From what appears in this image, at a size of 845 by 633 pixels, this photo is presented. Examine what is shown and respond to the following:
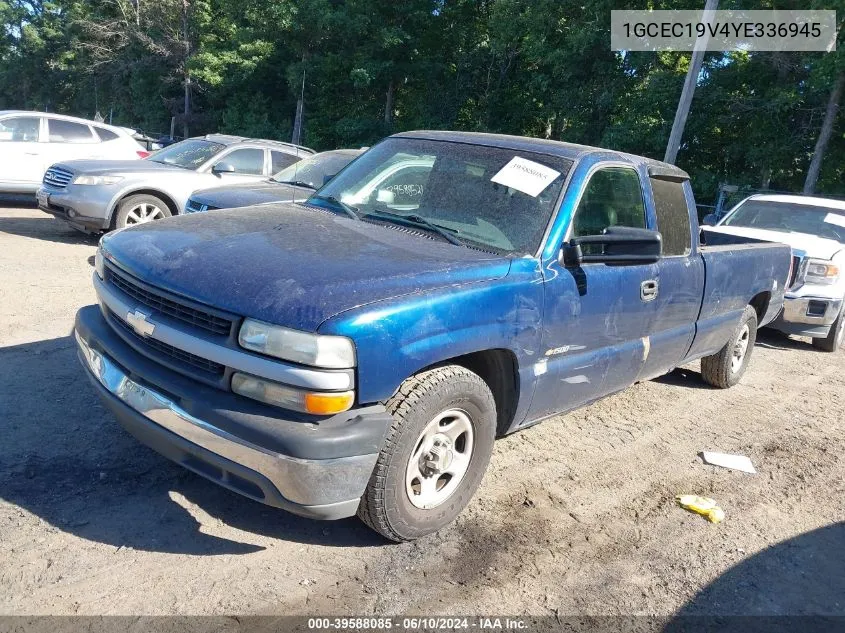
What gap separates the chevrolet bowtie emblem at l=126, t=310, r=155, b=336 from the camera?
3.07m

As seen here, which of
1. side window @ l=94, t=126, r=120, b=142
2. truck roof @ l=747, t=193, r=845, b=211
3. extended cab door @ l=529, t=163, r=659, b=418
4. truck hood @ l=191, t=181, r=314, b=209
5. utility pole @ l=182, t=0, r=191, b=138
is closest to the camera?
extended cab door @ l=529, t=163, r=659, b=418

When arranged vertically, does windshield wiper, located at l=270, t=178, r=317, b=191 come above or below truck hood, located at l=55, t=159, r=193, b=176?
above

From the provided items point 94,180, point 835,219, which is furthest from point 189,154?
point 835,219

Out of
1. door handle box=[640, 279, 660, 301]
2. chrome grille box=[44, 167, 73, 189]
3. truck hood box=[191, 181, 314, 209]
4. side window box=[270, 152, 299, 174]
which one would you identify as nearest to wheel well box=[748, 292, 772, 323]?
door handle box=[640, 279, 660, 301]

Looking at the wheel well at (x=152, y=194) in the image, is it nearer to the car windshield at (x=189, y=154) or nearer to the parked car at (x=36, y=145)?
the car windshield at (x=189, y=154)

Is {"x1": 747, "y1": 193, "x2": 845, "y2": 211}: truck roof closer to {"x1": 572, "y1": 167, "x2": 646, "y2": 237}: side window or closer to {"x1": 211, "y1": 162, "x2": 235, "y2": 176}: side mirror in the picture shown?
{"x1": 572, "y1": 167, "x2": 646, "y2": 237}: side window

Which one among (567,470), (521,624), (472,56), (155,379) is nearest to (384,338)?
(155,379)

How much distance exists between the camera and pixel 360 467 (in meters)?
2.82

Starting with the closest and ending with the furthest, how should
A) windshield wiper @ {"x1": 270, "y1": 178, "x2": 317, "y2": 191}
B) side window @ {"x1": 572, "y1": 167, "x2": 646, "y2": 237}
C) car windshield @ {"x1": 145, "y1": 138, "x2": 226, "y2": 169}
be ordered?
side window @ {"x1": 572, "y1": 167, "x2": 646, "y2": 237}
windshield wiper @ {"x1": 270, "y1": 178, "x2": 317, "y2": 191}
car windshield @ {"x1": 145, "y1": 138, "x2": 226, "y2": 169}

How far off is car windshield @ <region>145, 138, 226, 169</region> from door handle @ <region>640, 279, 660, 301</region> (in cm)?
720

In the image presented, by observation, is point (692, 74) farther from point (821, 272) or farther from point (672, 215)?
point (672, 215)

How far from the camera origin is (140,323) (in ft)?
10.2

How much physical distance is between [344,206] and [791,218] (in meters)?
7.32

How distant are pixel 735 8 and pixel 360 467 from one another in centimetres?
1833
